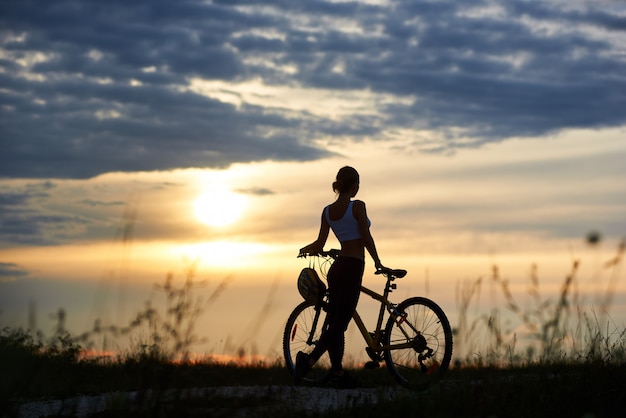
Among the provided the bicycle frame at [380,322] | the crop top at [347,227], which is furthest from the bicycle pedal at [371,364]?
the crop top at [347,227]

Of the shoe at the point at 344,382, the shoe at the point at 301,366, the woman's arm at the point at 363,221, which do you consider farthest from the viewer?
the shoe at the point at 301,366

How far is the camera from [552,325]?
23.4ft

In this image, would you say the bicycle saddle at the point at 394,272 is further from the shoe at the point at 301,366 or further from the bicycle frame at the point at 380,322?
the shoe at the point at 301,366

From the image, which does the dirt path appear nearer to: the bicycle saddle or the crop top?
the bicycle saddle

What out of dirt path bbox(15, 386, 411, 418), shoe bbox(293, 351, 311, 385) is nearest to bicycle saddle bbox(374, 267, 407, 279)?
dirt path bbox(15, 386, 411, 418)

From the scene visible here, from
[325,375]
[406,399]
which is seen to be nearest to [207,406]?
[406,399]

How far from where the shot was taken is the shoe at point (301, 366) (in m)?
9.42

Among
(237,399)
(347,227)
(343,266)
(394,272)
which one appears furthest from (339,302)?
(237,399)

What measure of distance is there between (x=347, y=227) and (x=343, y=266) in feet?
1.66

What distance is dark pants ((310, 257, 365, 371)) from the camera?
29.8 feet

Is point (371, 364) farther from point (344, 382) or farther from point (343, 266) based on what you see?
point (343, 266)

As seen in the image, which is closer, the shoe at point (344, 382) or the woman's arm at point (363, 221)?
Answer: the woman's arm at point (363, 221)

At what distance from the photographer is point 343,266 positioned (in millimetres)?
9094

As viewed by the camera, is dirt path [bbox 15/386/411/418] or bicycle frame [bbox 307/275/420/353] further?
bicycle frame [bbox 307/275/420/353]
